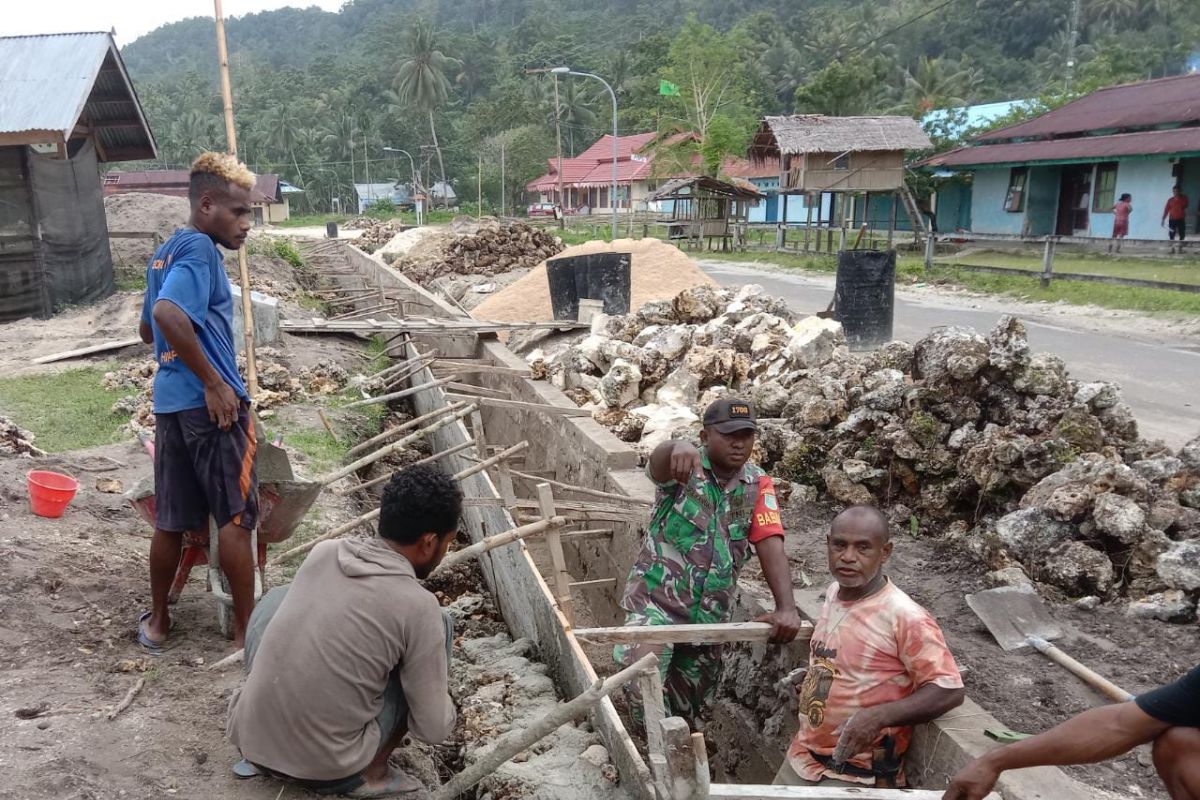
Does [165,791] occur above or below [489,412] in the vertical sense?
above

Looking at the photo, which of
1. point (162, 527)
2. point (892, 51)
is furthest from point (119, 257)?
point (892, 51)

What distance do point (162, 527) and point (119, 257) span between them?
15.6 metres

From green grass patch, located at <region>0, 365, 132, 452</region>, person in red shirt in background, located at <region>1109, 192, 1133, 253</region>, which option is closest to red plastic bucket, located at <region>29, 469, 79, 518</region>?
green grass patch, located at <region>0, 365, 132, 452</region>

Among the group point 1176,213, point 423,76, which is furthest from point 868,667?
point 423,76

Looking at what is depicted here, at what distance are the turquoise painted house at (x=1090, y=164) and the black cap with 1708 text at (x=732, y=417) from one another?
18.9 meters

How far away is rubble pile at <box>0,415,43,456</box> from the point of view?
5.47m

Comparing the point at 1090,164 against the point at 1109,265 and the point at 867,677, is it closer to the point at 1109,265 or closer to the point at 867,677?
the point at 1109,265

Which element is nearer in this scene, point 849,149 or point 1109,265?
point 1109,265

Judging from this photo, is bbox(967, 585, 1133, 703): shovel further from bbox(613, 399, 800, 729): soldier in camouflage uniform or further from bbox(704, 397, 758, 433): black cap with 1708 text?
bbox(704, 397, 758, 433): black cap with 1708 text

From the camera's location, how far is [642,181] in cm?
5153

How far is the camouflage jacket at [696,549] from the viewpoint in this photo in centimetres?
338

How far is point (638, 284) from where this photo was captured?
12047 mm

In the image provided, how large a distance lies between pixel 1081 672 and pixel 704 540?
140 centimetres

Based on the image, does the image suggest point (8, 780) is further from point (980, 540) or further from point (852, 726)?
point (980, 540)
